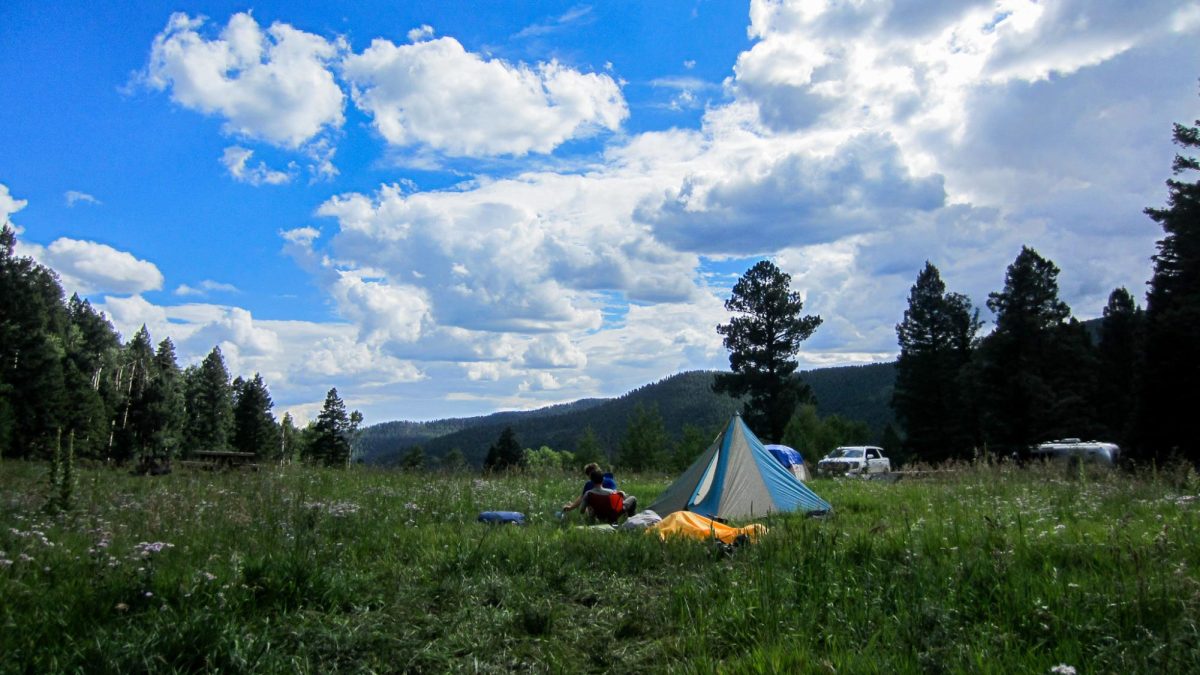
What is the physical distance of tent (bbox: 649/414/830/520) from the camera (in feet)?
39.2

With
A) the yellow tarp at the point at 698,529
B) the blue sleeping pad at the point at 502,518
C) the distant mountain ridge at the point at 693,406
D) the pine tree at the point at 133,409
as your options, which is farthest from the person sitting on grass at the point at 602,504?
Answer: the distant mountain ridge at the point at 693,406

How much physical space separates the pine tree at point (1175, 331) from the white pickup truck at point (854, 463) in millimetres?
9324

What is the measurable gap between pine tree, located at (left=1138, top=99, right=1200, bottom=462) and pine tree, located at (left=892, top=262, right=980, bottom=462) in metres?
15.2

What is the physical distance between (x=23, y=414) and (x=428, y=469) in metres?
41.6

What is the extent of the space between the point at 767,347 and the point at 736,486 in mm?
31114

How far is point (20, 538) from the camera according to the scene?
6660 mm

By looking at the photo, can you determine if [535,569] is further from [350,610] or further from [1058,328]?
[1058,328]

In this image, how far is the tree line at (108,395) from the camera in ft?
143

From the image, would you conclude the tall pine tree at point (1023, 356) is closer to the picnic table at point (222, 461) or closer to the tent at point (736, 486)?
the tent at point (736, 486)

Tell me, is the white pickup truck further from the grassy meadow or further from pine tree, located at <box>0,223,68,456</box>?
pine tree, located at <box>0,223,68,456</box>

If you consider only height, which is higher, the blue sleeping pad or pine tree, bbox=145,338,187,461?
pine tree, bbox=145,338,187,461

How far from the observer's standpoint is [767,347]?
42500 mm

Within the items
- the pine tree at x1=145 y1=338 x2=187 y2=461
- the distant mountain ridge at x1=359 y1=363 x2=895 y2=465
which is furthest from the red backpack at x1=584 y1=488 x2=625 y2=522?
the distant mountain ridge at x1=359 y1=363 x2=895 y2=465

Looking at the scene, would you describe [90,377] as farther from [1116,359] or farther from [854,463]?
[1116,359]
